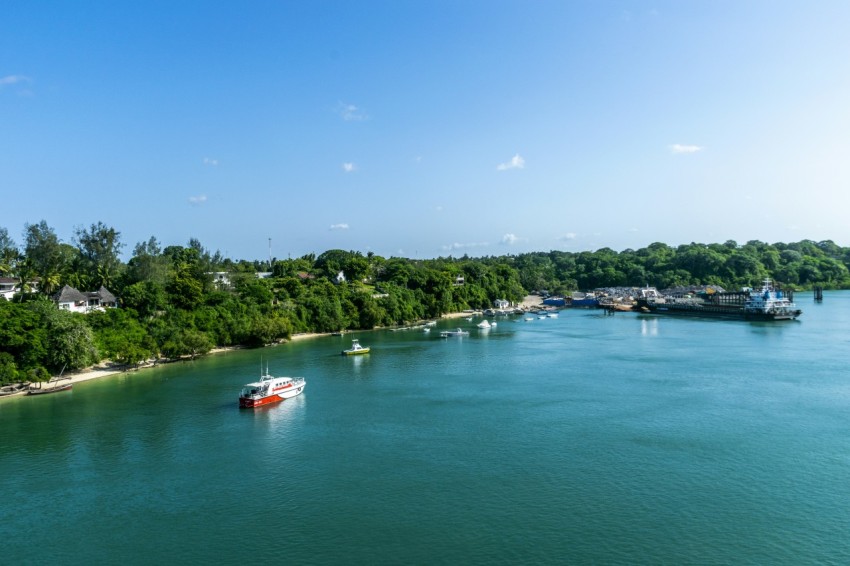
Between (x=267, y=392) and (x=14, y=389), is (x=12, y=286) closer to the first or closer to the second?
(x=14, y=389)

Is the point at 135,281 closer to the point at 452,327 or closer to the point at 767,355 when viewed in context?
the point at 452,327

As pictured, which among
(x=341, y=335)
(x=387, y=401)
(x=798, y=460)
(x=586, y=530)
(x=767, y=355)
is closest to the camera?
(x=586, y=530)

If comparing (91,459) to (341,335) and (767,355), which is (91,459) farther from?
(767,355)

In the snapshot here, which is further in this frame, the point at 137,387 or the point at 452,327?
the point at 452,327

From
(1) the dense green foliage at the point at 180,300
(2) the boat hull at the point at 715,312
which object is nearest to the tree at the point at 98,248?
(1) the dense green foliage at the point at 180,300

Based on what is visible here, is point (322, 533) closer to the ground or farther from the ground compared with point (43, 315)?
closer to the ground

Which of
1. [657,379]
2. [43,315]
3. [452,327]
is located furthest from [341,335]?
[657,379]

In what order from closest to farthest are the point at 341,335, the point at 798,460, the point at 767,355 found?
the point at 798,460 < the point at 767,355 < the point at 341,335

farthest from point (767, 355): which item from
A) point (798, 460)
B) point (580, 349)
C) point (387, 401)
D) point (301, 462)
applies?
point (301, 462)
